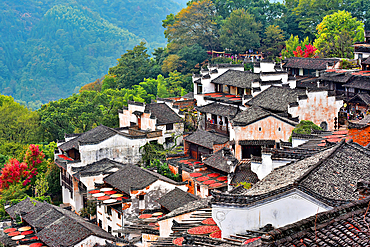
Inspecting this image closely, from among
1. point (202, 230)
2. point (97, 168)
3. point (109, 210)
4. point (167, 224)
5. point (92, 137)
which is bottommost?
point (109, 210)

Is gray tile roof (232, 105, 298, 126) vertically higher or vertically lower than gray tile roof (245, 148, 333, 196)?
higher

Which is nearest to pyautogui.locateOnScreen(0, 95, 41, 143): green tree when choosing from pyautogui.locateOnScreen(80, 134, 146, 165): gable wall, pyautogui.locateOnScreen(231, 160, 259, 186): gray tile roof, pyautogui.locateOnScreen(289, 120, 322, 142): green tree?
pyautogui.locateOnScreen(80, 134, 146, 165): gable wall

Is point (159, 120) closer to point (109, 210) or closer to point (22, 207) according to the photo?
point (109, 210)

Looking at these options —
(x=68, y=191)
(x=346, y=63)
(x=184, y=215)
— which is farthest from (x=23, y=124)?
(x=184, y=215)

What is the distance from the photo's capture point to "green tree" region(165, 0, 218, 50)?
243 feet

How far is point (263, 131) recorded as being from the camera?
33.7 m

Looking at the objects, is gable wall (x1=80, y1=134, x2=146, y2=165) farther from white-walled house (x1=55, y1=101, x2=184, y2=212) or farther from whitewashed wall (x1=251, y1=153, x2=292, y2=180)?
whitewashed wall (x1=251, y1=153, x2=292, y2=180)

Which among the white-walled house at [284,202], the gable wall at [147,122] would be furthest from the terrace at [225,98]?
the white-walled house at [284,202]

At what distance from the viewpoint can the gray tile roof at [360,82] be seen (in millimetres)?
41969

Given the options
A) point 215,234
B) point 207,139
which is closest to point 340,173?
point 215,234

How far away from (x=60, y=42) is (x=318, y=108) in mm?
109364

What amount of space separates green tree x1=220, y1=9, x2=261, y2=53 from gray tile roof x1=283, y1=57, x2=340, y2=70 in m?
14.5

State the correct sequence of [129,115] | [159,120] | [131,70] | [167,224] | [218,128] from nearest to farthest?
[167,224], [218,128], [159,120], [129,115], [131,70]

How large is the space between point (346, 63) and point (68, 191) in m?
29.8
